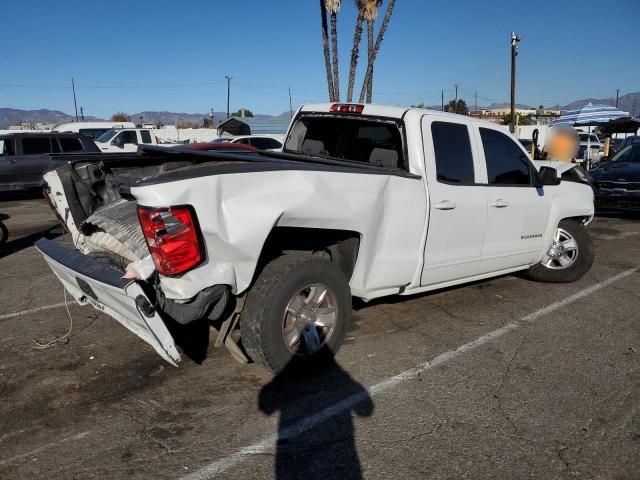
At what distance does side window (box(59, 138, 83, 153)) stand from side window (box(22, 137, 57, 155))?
250mm

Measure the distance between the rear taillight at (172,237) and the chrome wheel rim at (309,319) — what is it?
0.81 meters

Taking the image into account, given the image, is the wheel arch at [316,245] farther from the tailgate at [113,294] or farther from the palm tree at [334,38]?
the palm tree at [334,38]

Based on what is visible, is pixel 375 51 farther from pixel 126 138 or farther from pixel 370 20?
pixel 126 138

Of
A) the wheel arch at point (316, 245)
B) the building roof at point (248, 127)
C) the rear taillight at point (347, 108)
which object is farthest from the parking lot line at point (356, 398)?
the building roof at point (248, 127)

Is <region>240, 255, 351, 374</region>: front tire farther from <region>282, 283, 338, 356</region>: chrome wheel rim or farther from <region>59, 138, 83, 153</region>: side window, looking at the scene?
<region>59, 138, 83, 153</region>: side window

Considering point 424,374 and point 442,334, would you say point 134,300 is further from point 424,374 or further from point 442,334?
point 442,334

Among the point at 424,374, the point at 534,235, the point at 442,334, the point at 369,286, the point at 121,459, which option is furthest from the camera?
the point at 534,235

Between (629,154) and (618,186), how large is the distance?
2.00 m

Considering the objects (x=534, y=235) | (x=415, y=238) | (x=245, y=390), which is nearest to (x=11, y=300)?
(x=245, y=390)

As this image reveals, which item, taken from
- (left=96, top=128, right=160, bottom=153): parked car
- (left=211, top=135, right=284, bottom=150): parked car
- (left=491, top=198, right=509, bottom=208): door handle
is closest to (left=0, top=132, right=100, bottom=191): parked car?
(left=96, top=128, right=160, bottom=153): parked car

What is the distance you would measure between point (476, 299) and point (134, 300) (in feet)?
12.5

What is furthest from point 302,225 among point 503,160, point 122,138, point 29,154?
point 122,138

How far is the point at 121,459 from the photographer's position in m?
2.88

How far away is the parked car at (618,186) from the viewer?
35.1 feet
